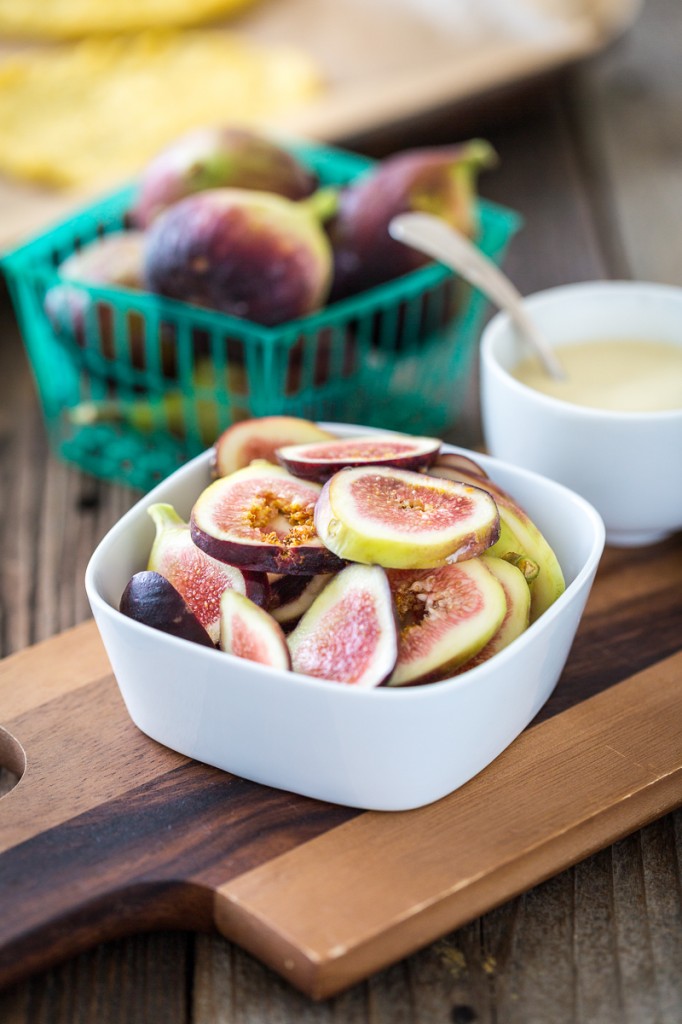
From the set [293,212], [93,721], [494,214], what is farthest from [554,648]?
[494,214]

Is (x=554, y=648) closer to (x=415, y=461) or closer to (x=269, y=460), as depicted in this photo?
(x=415, y=461)

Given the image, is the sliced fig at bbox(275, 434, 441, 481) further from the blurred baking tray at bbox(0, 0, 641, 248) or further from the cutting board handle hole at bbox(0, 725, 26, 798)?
the blurred baking tray at bbox(0, 0, 641, 248)

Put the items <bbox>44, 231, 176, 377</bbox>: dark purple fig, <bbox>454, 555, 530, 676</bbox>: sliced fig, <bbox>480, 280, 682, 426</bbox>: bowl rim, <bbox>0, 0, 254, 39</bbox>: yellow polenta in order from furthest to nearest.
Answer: <bbox>0, 0, 254, 39</bbox>: yellow polenta → <bbox>44, 231, 176, 377</bbox>: dark purple fig → <bbox>480, 280, 682, 426</bbox>: bowl rim → <bbox>454, 555, 530, 676</bbox>: sliced fig

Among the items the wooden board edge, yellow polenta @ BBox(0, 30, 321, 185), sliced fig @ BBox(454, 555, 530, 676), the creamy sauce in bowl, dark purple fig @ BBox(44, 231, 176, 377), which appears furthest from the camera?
yellow polenta @ BBox(0, 30, 321, 185)

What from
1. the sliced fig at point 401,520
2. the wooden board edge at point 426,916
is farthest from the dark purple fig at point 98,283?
the wooden board edge at point 426,916

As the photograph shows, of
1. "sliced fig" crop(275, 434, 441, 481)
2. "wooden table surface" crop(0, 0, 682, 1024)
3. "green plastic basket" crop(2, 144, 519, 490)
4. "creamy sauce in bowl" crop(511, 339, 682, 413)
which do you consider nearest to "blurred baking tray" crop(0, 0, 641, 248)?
"wooden table surface" crop(0, 0, 682, 1024)

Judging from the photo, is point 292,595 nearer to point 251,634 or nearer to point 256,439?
point 251,634
